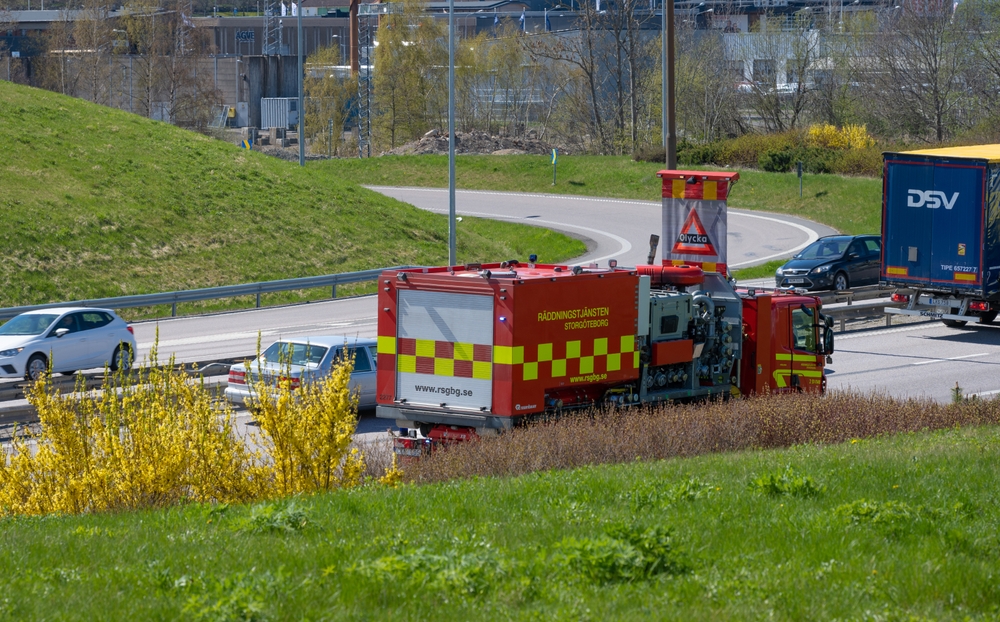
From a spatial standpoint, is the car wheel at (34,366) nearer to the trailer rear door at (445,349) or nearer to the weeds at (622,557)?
the trailer rear door at (445,349)

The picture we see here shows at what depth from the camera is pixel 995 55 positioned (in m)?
56.7

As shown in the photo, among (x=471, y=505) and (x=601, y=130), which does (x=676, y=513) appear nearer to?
(x=471, y=505)

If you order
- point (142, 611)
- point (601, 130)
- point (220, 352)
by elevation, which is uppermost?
point (601, 130)

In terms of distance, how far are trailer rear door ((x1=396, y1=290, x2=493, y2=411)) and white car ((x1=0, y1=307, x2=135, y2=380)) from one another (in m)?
Result: 8.43

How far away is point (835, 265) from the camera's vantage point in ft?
103

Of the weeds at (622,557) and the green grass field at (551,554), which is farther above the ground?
the weeds at (622,557)

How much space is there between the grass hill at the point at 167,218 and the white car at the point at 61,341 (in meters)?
9.23

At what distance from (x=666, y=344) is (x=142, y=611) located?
29.1ft

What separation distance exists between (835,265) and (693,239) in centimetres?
1301

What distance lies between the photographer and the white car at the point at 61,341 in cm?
1944

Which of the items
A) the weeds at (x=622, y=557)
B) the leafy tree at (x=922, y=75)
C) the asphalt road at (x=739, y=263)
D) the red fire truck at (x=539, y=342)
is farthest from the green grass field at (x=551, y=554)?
the leafy tree at (x=922, y=75)

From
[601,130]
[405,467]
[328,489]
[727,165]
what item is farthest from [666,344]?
[601,130]

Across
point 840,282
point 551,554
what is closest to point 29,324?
point 551,554

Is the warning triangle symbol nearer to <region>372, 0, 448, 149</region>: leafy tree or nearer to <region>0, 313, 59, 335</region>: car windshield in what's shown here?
<region>0, 313, 59, 335</region>: car windshield
